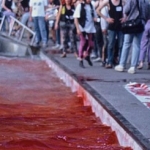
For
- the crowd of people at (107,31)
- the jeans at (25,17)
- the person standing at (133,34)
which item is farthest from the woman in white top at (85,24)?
the jeans at (25,17)

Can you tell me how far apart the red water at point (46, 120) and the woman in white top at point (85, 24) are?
1541mm

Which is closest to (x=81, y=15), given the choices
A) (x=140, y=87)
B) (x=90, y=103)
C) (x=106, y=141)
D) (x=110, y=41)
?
(x=110, y=41)

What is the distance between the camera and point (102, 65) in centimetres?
1641

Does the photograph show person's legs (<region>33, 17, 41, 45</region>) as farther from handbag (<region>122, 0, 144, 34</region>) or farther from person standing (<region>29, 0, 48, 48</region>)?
handbag (<region>122, 0, 144, 34</region>)

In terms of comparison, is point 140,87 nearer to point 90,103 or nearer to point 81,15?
point 90,103

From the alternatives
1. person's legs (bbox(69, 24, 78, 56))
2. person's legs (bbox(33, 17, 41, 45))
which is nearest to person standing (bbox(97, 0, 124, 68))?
person's legs (bbox(69, 24, 78, 56))

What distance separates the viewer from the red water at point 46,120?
8.35 meters

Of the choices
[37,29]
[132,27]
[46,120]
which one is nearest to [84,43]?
[132,27]

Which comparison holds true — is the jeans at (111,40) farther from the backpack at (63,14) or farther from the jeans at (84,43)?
the backpack at (63,14)

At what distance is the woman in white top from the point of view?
15891 millimetres

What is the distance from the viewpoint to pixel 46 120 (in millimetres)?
9844

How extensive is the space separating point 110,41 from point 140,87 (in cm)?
290

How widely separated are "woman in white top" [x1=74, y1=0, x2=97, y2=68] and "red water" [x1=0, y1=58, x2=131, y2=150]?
5.06 feet

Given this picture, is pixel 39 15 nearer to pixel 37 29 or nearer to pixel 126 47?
pixel 37 29
